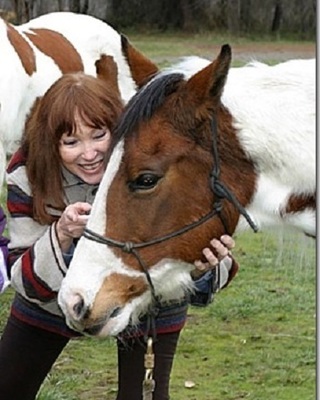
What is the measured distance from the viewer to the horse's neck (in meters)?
2.28

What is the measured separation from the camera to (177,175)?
226cm

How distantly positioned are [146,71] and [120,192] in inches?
17.6

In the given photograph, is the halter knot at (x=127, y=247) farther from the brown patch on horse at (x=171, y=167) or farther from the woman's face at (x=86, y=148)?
the woman's face at (x=86, y=148)

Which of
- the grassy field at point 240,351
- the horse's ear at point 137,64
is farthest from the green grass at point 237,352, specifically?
the horse's ear at point 137,64

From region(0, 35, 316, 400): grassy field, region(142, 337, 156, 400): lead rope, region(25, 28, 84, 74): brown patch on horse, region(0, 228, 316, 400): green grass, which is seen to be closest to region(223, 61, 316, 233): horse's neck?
region(142, 337, 156, 400): lead rope

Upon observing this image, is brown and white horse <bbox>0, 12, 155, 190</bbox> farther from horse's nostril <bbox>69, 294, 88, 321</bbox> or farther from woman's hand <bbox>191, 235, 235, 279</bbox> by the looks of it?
horse's nostril <bbox>69, 294, 88, 321</bbox>

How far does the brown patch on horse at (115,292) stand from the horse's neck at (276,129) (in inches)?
11.0

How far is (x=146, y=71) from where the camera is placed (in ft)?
8.45

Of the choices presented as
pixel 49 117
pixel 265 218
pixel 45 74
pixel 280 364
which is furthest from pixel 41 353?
pixel 45 74

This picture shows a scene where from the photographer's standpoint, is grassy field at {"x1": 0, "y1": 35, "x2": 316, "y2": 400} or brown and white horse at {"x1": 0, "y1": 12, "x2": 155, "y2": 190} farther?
brown and white horse at {"x1": 0, "y1": 12, "x2": 155, "y2": 190}

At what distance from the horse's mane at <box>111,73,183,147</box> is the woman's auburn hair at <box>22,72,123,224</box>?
33 cm

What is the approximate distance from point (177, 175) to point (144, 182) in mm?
77

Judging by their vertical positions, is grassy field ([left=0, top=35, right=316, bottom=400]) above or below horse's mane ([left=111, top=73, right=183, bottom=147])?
below

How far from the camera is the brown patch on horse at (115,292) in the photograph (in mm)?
2248
